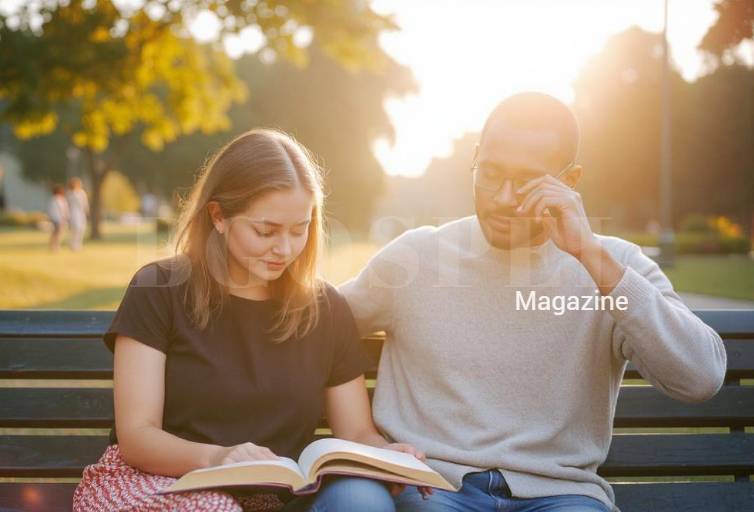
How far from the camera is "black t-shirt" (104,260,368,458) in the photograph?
2.73m

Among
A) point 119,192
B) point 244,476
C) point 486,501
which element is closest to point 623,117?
point 119,192

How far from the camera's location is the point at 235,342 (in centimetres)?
283

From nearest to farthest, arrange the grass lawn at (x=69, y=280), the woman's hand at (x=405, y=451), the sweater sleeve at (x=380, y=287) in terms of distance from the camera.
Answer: the woman's hand at (x=405, y=451) < the sweater sleeve at (x=380, y=287) < the grass lawn at (x=69, y=280)

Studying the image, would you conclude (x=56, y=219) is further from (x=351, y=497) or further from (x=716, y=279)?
(x=351, y=497)

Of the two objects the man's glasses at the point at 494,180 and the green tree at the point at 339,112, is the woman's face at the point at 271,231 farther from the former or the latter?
the green tree at the point at 339,112

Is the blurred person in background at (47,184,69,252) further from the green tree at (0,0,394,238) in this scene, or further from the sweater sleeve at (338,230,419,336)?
the sweater sleeve at (338,230,419,336)

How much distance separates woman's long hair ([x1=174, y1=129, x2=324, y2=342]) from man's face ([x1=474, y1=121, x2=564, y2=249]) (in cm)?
61

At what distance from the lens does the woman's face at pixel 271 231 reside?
2805 mm

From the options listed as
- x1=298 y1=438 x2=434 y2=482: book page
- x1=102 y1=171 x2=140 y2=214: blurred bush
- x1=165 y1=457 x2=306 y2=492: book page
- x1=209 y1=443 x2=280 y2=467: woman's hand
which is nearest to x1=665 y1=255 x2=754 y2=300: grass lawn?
x1=298 y1=438 x2=434 y2=482: book page

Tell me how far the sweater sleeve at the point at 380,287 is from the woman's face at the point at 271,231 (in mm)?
361

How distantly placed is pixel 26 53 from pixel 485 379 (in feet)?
38.2

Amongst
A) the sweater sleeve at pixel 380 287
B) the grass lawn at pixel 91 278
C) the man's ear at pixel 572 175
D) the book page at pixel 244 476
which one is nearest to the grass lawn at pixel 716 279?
the grass lawn at pixel 91 278

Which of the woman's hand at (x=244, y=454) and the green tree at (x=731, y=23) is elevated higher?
the green tree at (x=731, y=23)

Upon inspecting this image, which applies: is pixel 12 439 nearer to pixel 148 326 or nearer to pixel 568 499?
pixel 148 326
